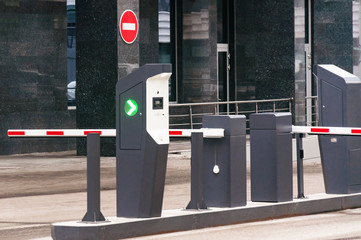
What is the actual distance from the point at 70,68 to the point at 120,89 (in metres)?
13.6

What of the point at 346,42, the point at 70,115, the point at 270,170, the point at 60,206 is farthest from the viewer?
the point at 346,42

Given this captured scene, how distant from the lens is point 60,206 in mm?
14477

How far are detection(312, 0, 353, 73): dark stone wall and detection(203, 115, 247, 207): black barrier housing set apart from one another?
60.2ft

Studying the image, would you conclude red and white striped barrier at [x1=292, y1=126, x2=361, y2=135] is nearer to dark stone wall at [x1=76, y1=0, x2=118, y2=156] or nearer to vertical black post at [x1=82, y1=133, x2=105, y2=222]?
vertical black post at [x1=82, y1=133, x2=105, y2=222]

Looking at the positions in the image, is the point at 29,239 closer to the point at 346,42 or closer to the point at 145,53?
the point at 145,53

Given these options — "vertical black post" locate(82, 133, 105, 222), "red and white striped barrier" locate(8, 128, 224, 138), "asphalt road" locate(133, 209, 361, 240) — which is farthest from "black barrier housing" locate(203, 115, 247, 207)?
"vertical black post" locate(82, 133, 105, 222)

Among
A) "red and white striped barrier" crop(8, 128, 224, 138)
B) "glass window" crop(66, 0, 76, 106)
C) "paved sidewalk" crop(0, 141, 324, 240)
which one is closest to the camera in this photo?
"red and white striped barrier" crop(8, 128, 224, 138)

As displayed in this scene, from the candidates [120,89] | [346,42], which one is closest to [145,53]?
[346,42]

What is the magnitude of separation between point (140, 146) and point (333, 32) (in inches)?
805

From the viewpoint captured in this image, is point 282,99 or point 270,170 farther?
point 282,99

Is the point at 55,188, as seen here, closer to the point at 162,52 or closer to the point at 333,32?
the point at 162,52

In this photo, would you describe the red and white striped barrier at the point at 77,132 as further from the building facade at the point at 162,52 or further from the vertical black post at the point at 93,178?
the building facade at the point at 162,52

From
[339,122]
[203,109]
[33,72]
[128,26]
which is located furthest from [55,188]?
[203,109]

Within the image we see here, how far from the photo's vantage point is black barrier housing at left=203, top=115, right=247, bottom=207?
42.4 feet
